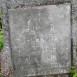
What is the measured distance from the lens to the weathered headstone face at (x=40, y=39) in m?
3.84

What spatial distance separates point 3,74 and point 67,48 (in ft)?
4.16

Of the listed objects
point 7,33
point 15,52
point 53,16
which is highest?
point 53,16

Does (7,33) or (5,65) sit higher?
(7,33)

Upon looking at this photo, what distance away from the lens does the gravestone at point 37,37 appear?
3820mm

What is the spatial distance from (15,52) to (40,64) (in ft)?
1.68

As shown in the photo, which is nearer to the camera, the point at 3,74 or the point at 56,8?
the point at 56,8

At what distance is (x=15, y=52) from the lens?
4.07 meters

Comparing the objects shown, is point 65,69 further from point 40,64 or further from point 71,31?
point 71,31

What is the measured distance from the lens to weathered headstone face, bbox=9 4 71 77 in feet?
12.6

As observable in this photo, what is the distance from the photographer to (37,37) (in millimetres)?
3996

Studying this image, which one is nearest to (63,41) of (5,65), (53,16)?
(53,16)

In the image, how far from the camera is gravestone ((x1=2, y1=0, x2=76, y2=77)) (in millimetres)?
3820

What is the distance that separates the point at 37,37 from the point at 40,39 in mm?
67

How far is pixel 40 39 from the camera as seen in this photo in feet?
13.2
